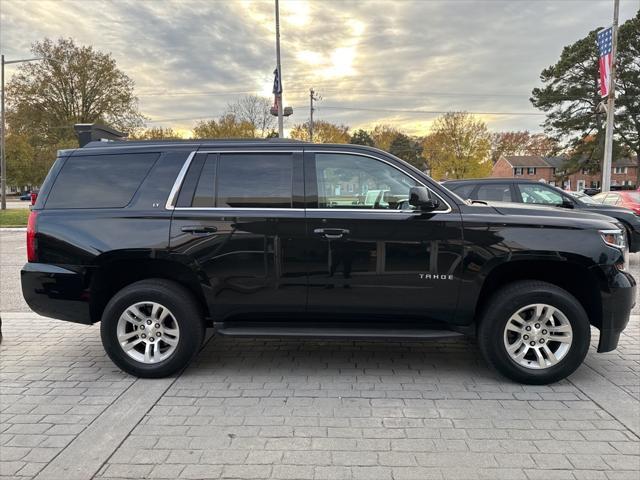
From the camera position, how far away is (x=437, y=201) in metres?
3.85

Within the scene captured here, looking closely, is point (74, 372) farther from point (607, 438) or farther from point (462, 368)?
point (607, 438)

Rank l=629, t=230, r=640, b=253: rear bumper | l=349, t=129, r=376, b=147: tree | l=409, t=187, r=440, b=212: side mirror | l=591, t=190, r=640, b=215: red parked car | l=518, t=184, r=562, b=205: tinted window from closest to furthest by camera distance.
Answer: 1. l=409, t=187, r=440, b=212: side mirror
2. l=518, t=184, r=562, b=205: tinted window
3. l=629, t=230, r=640, b=253: rear bumper
4. l=591, t=190, r=640, b=215: red parked car
5. l=349, t=129, r=376, b=147: tree

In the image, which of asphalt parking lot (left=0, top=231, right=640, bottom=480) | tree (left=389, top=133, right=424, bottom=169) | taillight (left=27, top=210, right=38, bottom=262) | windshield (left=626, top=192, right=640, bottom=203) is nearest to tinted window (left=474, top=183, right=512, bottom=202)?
windshield (left=626, top=192, right=640, bottom=203)

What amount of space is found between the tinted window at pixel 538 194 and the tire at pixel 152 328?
729 cm

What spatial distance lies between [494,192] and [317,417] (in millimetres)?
7067

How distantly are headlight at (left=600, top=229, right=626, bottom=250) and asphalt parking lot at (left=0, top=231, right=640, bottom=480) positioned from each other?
1.19m

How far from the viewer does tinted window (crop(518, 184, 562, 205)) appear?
8874 mm

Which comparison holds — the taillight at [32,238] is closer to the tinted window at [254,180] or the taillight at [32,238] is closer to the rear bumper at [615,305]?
the tinted window at [254,180]

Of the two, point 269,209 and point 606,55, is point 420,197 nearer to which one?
point 269,209

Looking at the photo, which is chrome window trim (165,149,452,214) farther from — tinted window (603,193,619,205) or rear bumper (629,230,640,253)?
tinted window (603,193,619,205)

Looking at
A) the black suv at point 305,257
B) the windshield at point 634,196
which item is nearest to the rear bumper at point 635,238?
the windshield at point 634,196

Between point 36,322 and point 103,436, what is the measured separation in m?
3.34

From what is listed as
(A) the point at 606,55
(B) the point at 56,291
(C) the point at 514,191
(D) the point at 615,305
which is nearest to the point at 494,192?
(C) the point at 514,191

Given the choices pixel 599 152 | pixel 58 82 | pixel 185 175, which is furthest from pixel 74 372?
pixel 599 152
